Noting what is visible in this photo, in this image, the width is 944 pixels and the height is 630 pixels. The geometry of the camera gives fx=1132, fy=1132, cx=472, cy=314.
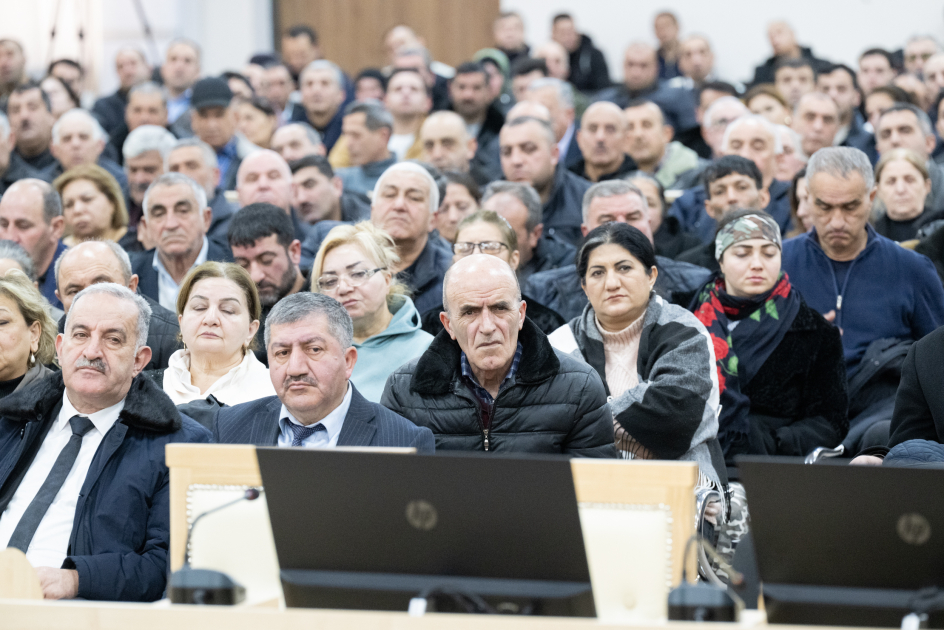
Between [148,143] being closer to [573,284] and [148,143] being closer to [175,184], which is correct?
[175,184]

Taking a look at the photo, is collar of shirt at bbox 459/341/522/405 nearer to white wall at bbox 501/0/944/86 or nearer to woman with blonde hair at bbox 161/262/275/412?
woman with blonde hair at bbox 161/262/275/412

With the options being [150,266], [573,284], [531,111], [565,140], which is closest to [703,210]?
[531,111]

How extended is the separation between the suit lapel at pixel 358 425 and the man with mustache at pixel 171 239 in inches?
72.1

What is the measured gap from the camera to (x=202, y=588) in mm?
1561

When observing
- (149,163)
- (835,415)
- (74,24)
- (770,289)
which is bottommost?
(835,415)

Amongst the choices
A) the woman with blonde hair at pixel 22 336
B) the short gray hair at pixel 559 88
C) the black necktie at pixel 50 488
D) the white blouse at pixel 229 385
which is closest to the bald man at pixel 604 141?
the short gray hair at pixel 559 88

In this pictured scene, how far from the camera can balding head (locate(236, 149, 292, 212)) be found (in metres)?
4.79

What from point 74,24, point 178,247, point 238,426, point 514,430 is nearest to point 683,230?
point 178,247

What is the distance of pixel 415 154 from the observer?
232 inches

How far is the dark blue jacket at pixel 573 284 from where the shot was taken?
388cm

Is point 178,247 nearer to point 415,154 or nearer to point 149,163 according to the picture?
point 149,163

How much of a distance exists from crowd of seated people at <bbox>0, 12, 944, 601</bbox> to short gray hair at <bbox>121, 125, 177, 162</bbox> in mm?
11

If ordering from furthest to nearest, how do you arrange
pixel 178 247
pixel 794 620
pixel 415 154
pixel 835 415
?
pixel 415 154 → pixel 178 247 → pixel 835 415 → pixel 794 620

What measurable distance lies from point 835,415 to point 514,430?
3.84ft
